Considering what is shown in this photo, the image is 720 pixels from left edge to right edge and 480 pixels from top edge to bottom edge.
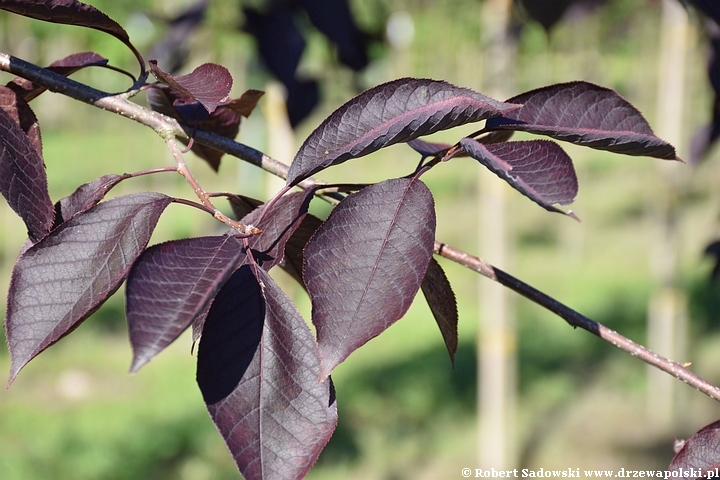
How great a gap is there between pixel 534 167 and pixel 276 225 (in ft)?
0.52

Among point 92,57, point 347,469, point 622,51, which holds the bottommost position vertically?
point 347,469

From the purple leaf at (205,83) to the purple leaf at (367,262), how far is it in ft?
0.40

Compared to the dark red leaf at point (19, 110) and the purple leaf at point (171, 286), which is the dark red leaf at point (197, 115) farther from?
the purple leaf at point (171, 286)

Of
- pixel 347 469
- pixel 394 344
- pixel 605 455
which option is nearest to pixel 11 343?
pixel 347 469

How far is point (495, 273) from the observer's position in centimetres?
51

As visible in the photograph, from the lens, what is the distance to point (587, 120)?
45cm

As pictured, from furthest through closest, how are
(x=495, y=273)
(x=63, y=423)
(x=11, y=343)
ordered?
(x=63, y=423) < (x=495, y=273) < (x=11, y=343)

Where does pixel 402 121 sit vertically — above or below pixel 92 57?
below

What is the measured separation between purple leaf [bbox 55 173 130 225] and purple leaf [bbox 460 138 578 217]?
0.24 m

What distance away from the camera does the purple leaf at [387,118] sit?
1.30 ft

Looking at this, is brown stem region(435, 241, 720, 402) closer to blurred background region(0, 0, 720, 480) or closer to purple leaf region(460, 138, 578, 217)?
purple leaf region(460, 138, 578, 217)

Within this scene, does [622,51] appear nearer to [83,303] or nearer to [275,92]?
[275,92]

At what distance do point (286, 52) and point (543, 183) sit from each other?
0.77m

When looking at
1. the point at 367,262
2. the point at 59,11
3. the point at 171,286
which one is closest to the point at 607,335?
the point at 367,262
